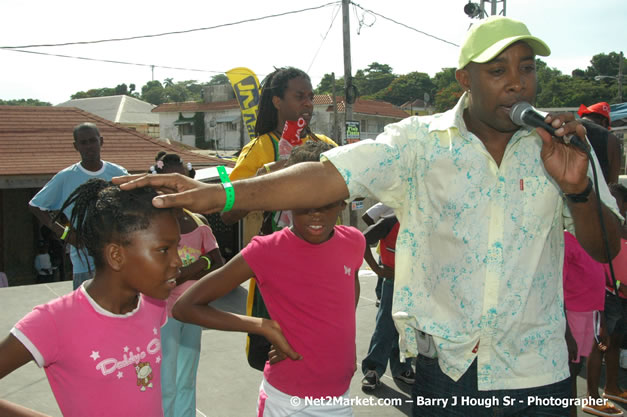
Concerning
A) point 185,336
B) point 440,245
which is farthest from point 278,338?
point 185,336

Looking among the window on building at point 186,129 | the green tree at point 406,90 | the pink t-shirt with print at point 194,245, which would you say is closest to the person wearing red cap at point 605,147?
the pink t-shirt with print at point 194,245

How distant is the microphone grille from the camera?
1825mm

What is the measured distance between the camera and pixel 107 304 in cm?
218

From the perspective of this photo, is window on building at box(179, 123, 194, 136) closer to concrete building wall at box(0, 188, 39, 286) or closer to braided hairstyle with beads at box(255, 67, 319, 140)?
concrete building wall at box(0, 188, 39, 286)

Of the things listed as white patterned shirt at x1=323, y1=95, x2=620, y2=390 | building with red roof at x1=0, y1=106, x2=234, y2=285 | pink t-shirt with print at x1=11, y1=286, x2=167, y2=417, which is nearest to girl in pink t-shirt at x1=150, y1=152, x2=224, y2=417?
pink t-shirt with print at x1=11, y1=286, x2=167, y2=417

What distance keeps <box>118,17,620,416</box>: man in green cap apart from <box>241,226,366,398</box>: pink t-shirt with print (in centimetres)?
58

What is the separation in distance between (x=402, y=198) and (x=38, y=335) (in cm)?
135

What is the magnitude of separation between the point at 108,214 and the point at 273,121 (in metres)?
1.59

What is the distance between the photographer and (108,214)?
7.00 feet

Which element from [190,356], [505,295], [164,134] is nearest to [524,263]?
[505,295]

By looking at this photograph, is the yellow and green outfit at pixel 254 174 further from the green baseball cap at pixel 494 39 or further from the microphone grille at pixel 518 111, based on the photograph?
the microphone grille at pixel 518 111

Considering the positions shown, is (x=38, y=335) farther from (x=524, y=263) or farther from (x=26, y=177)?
(x=26, y=177)

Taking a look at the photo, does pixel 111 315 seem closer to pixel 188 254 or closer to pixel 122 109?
pixel 188 254

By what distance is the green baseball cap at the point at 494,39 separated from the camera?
1896mm
